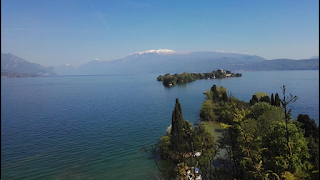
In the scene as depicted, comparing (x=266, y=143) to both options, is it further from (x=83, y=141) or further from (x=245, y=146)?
(x=83, y=141)

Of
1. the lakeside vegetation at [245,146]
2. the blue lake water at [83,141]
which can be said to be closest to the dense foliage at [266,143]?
the lakeside vegetation at [245,146]

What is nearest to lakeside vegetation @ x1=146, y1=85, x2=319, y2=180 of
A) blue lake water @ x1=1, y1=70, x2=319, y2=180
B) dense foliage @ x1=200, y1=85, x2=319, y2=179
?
dense foliage @ x1=200, y1=85, x2=319, y2=179

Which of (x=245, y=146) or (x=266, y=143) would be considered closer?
(x=245, y=146)

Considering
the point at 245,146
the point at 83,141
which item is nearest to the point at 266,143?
the point at 245,146

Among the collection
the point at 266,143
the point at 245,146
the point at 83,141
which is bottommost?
the point at 83,141

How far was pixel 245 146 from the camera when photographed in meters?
9.27

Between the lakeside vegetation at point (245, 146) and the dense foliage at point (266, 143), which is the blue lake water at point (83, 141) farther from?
the dense foliage at point (266, 143)

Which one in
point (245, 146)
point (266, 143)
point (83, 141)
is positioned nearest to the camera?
point (245, 146)

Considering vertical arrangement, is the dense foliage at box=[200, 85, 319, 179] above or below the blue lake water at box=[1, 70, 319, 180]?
above

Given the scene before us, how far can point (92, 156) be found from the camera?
1911cm

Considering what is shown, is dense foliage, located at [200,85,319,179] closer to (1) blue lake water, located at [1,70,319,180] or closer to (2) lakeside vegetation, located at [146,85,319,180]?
(2) lakeside vegetation, located at [146,85,319,180]

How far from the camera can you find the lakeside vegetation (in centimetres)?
356

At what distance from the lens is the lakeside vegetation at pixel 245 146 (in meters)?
3.56

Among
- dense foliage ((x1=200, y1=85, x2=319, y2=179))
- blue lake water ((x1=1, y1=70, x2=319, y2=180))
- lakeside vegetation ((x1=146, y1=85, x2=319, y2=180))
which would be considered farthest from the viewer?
blue lake water ((x1=1, y1=70, x2=319, y2=180))
